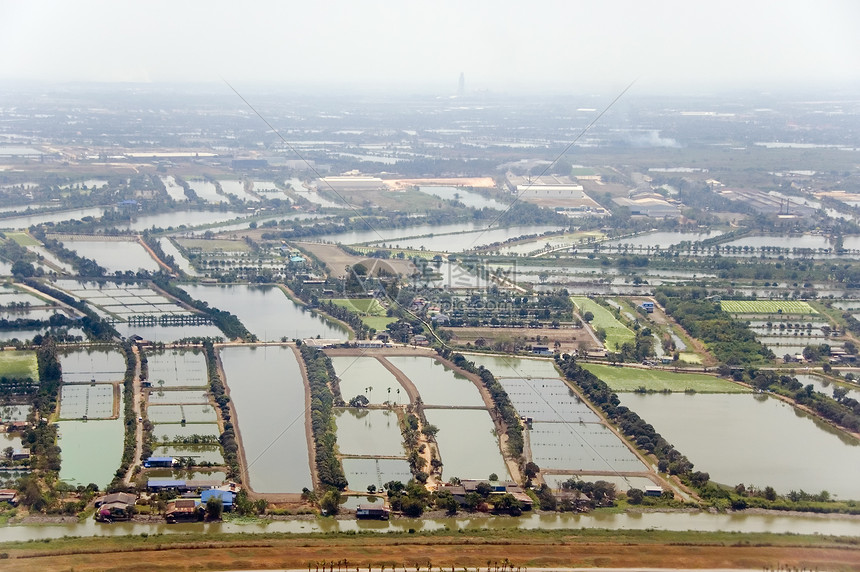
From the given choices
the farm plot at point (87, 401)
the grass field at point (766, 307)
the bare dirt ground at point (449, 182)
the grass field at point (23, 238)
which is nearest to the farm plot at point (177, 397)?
the farm plot at point (87, 401)

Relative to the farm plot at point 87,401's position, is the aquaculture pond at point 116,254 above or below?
above

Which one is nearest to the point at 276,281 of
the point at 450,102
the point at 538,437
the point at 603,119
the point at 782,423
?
the point at 538,437

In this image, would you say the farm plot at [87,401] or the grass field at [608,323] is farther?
the grass field at [608,323]

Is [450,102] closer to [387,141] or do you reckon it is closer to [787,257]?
[387,141]

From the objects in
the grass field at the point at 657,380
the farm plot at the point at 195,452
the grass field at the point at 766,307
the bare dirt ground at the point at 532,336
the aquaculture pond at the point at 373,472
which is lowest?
the aquaculture pond at the point at 373,472

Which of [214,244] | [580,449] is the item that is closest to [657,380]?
[580,449]

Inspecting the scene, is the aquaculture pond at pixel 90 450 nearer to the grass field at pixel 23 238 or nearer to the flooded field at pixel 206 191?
the grass field at pixel 23 238

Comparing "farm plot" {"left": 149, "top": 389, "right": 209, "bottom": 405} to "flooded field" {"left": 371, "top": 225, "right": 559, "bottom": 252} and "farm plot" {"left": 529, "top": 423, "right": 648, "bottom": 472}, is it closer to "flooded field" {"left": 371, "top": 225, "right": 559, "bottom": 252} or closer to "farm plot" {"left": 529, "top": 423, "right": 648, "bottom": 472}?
"farm plot" {"left": 529, "top": 423, "right": 648, "bottom": 472}
